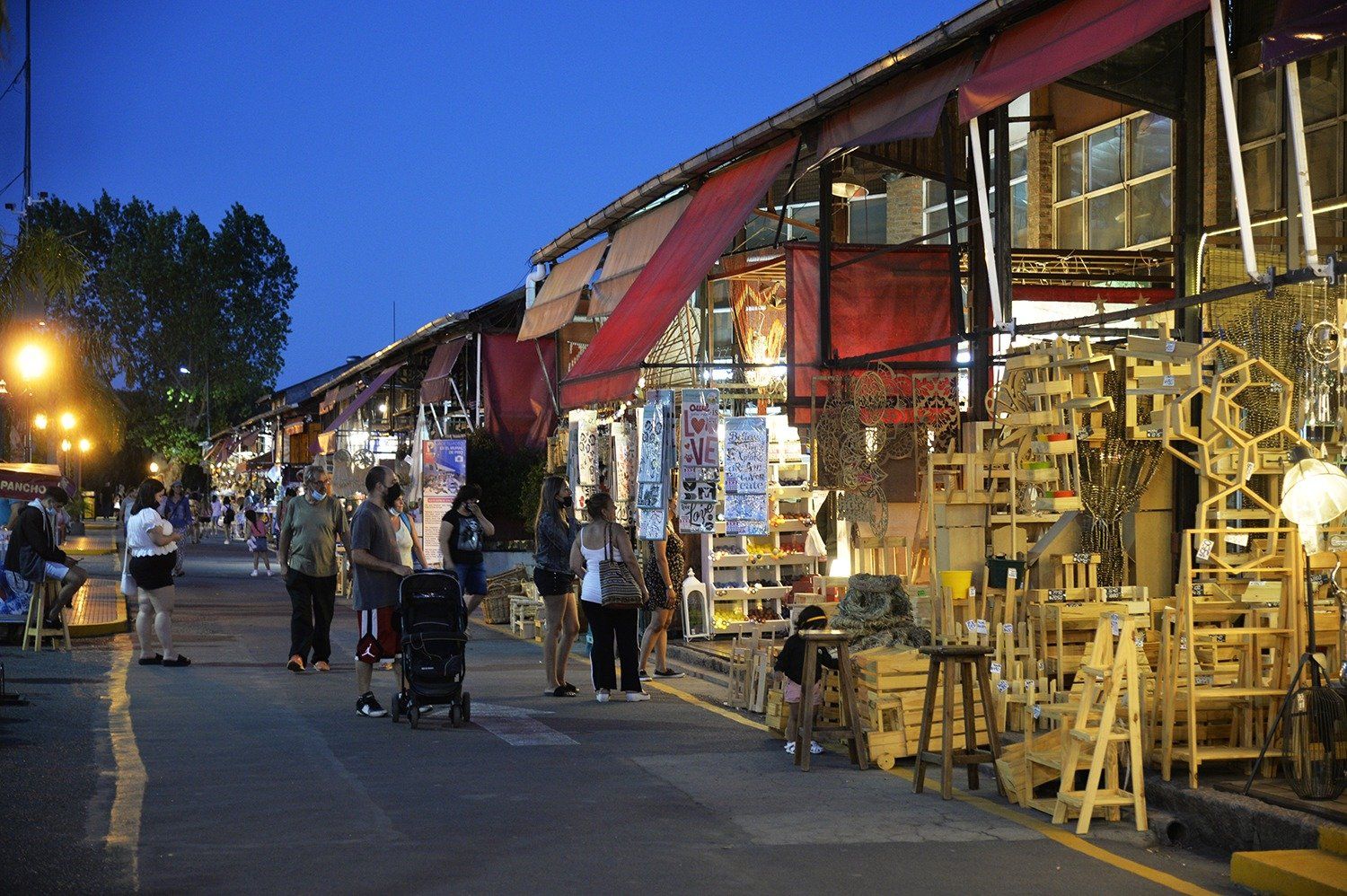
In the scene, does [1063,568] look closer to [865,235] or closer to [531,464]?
[865,235]

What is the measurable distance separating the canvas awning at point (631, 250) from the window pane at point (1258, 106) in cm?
582

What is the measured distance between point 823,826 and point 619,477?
970cm

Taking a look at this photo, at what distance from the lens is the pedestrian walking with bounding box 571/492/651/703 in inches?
511

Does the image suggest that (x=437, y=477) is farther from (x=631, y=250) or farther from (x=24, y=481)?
(x=631, y=250)

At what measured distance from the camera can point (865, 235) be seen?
23.9 m

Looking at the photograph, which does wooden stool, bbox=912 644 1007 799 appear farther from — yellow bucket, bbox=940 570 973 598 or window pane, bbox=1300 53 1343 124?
window pane, bbox=1300 53 1343 124

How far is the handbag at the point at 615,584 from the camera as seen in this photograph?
12.8m

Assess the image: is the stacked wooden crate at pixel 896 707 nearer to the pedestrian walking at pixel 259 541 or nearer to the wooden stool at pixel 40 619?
the wooden stool at pixel 40 619

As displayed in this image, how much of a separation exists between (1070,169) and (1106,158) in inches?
34.6

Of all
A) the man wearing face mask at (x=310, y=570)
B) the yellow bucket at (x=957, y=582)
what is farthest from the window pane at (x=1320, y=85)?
the man wearing face mask at (x=310, y=570)

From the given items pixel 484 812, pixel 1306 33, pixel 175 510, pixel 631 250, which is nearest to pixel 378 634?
pixel 484 812

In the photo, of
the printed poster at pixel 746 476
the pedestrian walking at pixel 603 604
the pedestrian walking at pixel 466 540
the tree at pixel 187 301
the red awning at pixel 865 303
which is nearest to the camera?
the pedestrian walking at pixel 603 604

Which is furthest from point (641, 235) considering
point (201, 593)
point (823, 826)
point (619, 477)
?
point (201, 593)

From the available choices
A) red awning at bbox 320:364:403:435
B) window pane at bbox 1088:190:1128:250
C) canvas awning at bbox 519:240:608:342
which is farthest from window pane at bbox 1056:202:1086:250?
red awning at bbox 320:364:403:435
